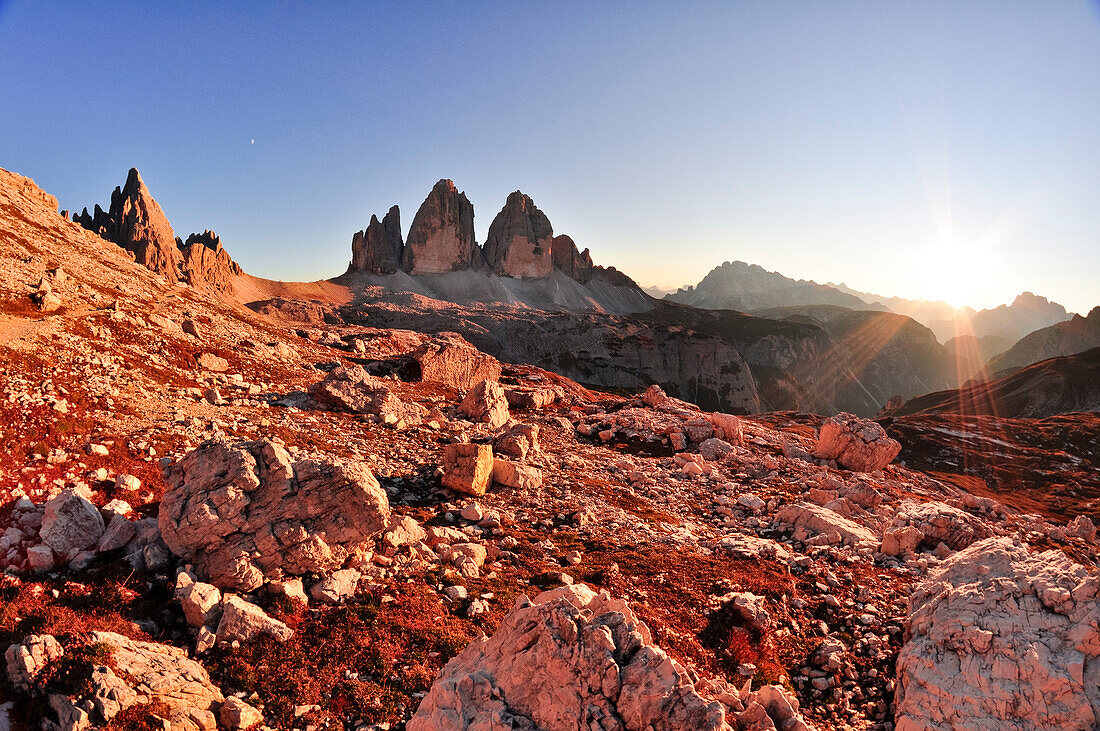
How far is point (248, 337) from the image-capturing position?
3238 cm

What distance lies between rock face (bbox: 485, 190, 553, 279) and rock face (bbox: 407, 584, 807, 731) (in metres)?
182

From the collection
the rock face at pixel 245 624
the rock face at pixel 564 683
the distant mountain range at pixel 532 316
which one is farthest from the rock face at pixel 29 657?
the distant mountain range at pixel 532 316

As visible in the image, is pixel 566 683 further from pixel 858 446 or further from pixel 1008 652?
pixel 858 446

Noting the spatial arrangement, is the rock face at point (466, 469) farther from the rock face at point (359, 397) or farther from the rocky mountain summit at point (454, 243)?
the rocky mountain summit at point (454, 243)

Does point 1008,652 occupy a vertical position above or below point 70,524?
below

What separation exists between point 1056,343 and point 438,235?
21831cm

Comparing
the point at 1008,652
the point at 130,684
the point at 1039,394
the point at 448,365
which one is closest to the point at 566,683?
the point at 130,684

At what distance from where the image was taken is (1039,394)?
9844 cm

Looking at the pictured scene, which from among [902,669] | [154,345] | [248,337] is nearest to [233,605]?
[902,669]

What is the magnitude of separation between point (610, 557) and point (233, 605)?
965cm

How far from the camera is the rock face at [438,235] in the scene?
170m

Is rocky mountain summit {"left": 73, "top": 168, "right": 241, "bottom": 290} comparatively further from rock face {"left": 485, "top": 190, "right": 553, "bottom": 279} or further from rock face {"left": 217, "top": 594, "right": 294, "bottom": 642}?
rock face {"left": 217, "top": 594, "right": 294, "bottom": 642}

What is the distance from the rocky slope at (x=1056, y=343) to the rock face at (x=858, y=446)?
160m

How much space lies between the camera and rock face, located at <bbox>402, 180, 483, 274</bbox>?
170m
